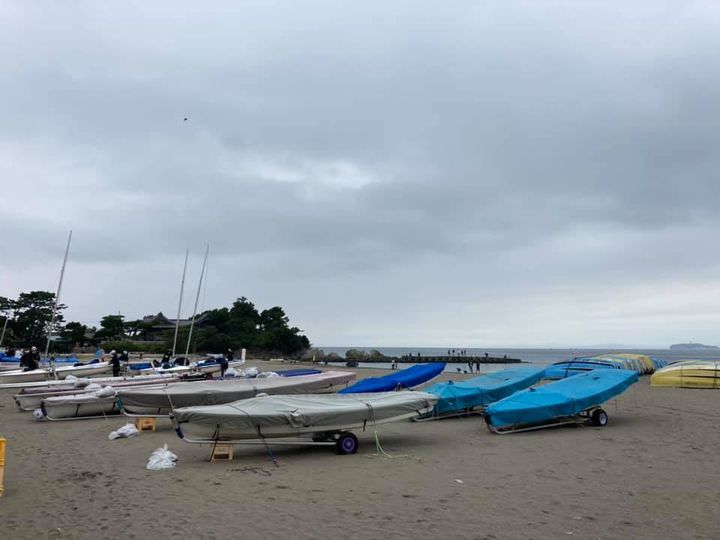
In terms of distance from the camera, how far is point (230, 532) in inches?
263

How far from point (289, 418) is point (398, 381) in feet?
34.1

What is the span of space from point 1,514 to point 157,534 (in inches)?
92.5

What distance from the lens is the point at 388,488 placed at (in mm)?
8789

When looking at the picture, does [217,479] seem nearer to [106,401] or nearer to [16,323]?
[106,401]

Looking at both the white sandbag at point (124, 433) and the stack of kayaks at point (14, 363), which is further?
the stack of kayaks at point (14, 363)

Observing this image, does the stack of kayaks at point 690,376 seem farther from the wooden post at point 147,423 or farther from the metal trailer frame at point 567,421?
the wooden post at point 147,423

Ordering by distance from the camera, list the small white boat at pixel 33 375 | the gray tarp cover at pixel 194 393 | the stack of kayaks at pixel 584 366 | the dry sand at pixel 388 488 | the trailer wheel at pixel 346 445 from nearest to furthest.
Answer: the dry sand at pixel 388 488 < the trailer wheel at pixel 346 445 < the gray tarp cover at pixel 194 393 < the small white boat at pixel 33 375 < the stack of kayaks at pixel 584 366

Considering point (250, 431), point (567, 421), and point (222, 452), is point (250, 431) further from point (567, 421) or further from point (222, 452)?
point (567, 421)

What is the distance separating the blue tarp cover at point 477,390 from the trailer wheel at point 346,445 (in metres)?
4.54

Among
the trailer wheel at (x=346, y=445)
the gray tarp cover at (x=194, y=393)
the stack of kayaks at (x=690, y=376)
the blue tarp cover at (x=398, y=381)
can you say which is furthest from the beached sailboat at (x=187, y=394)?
the stack of kayaks at (x=690, y=376)

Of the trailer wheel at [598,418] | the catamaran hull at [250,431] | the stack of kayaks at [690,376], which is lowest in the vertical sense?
the catamaran hull at [250,431]

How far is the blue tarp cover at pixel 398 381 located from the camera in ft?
67.3

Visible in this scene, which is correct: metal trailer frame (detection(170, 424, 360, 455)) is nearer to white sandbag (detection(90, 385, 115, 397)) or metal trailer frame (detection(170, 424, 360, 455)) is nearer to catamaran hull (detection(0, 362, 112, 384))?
white sandbag (detection(90, 385, 115, 397))

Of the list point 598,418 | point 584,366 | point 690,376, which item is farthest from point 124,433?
point 690,376
